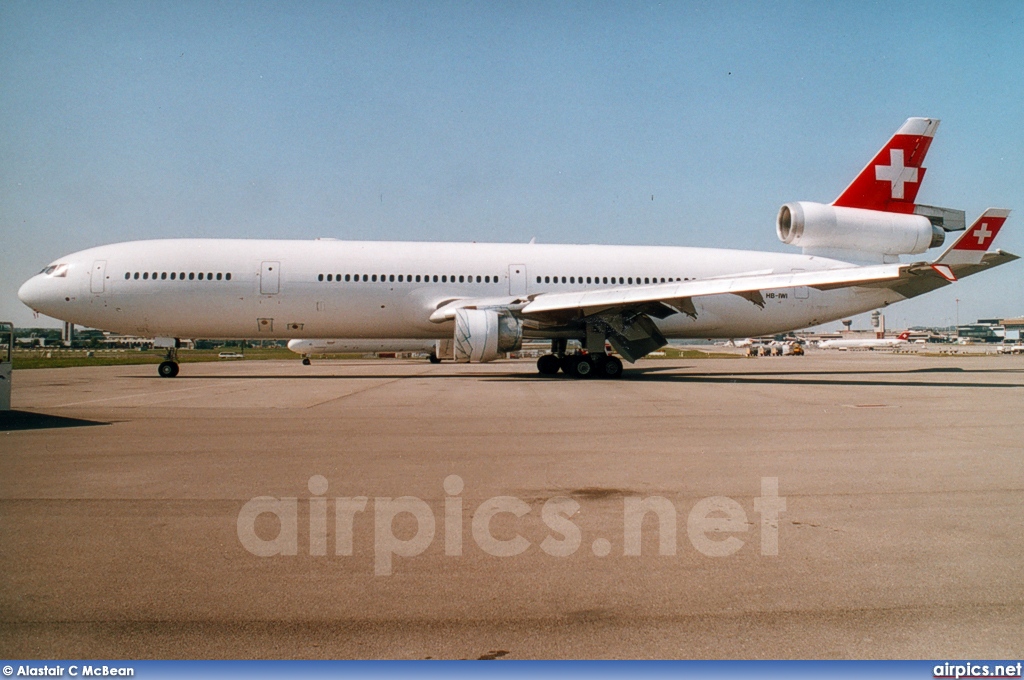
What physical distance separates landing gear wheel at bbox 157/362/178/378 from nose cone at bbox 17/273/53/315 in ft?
11.7

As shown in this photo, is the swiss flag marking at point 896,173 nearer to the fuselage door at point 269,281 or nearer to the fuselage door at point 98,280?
the fuselage door at point 269,281

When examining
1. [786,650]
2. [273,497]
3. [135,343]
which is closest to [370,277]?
[273,497]

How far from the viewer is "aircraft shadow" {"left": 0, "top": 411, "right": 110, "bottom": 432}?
348 inches

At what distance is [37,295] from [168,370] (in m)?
4.23

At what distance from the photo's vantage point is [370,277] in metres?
19.9

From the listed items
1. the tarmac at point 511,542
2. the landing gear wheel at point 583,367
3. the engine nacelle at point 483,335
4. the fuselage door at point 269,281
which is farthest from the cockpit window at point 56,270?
the landing gear wheel at point 583,367

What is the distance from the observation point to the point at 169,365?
2025 cm

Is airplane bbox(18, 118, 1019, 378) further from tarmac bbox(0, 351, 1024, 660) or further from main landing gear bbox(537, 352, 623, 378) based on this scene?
tarmac bbox(0, 351, 1024, 660)

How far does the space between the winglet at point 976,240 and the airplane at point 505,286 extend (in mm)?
2031

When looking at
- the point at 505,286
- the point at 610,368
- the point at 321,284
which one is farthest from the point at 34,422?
the point at 610,368

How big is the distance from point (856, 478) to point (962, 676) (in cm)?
360

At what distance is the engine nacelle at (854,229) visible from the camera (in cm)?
2150

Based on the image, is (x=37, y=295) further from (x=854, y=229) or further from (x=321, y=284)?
(x=854, y=229)

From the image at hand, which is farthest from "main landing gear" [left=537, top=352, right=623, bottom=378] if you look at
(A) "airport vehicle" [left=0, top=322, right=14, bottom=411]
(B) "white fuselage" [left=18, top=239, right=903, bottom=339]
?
(A) "airport vehicle" [left=0, top=322, right=14, bottom=411]
